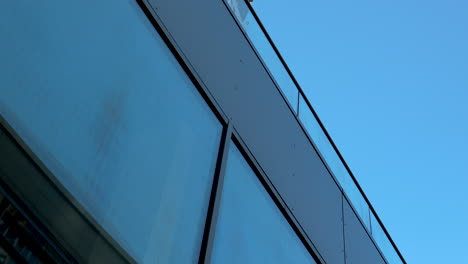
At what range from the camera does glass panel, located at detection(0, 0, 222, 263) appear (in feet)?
9.01

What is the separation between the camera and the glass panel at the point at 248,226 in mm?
4086

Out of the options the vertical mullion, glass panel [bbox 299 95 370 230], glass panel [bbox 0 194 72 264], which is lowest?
glass panel [bbox 299 95 370 230]

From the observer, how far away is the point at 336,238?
21.7 ft

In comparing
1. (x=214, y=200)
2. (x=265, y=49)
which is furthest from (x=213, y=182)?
(x=265, y=49)

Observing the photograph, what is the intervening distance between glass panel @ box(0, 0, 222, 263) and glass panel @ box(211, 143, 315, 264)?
0.29 metres

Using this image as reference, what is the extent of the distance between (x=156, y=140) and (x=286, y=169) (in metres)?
2.57

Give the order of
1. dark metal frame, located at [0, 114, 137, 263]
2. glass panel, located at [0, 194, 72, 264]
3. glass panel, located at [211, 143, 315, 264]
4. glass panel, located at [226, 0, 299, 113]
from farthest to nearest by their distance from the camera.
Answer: glass panel, located at [226, 0, 299, 113], glass panel, located at [211, 143, 315, 264], dark metal frame, located at [0, 114, 137, 263], glass panel, located at [0, 194, 72, 264]

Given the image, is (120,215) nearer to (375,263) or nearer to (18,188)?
(18,188)

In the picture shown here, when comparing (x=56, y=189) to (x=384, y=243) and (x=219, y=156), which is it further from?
(x=384, y=243)

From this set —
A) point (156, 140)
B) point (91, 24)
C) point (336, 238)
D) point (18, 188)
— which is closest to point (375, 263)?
point (336, 238)

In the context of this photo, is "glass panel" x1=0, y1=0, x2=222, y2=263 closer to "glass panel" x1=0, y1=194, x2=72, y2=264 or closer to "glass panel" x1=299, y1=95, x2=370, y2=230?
"glass panel" x1=0, y1=194, x2=72, y2=264

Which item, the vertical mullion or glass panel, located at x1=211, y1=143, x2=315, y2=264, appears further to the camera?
A: glass panel, located at x1=211, y1=143, x2=315, y2=264

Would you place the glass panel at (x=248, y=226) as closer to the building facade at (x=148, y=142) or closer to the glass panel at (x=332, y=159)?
the building facade at (x=148, y=142)

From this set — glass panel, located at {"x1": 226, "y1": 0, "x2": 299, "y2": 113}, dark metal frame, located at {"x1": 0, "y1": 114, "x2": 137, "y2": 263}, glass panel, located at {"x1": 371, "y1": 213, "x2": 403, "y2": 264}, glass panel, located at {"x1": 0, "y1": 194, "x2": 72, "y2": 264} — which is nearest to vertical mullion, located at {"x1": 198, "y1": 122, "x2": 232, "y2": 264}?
dark metal frame, located at {"x1": 0, "y1": 114, "x2": 137, "y2": 263}
